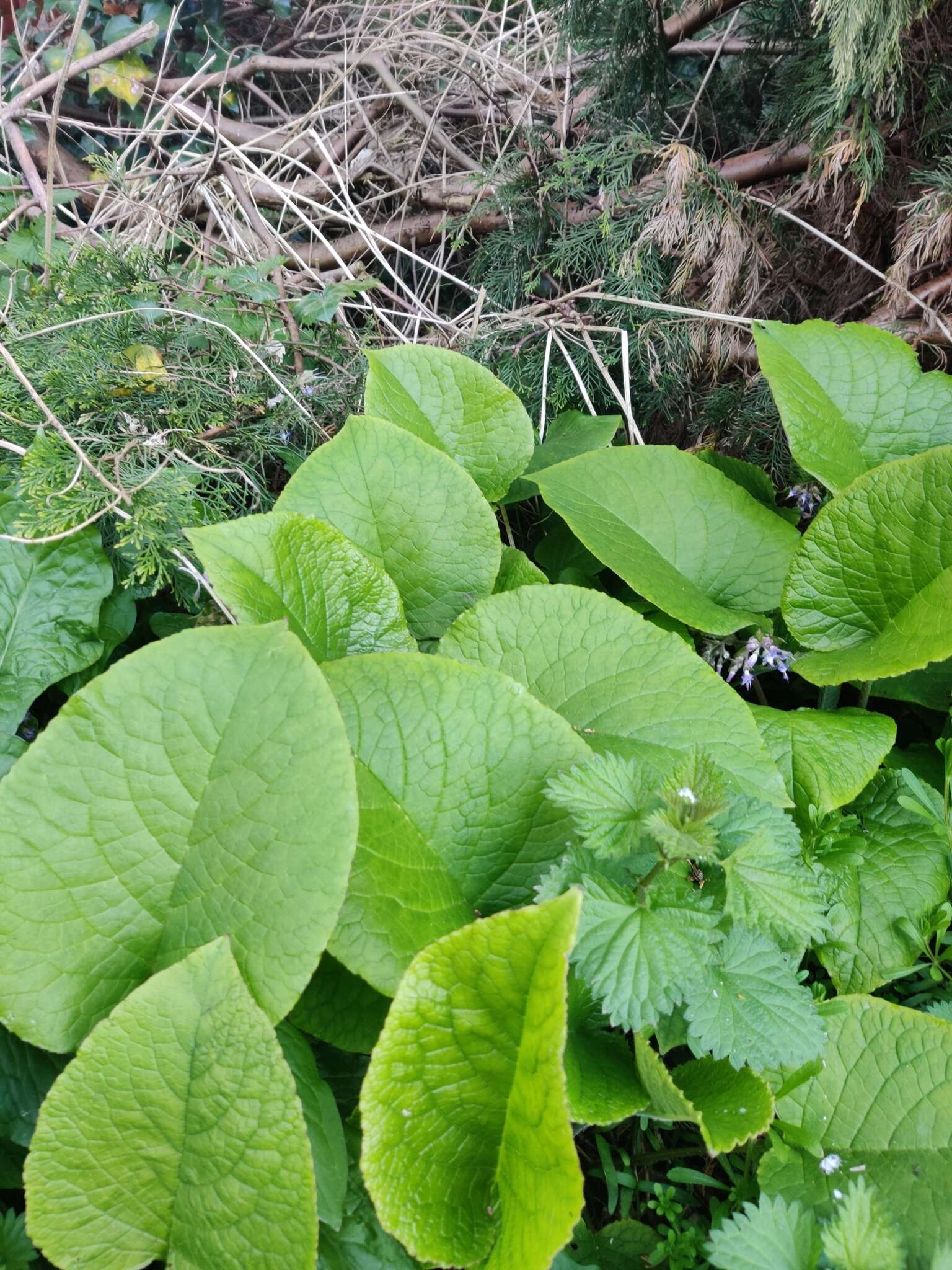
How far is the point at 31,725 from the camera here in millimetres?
912

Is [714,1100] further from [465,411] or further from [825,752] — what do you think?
[465,411]

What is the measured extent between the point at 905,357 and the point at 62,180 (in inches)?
67.2

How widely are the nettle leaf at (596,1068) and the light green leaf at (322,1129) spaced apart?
16cm

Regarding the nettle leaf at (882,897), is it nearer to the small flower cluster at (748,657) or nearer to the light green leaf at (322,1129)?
the small flower cluster at (748,657)

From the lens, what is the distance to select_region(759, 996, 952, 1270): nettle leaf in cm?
61

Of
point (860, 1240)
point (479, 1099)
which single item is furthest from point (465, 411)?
point (860, 1240)

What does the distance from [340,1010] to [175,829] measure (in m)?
0.19

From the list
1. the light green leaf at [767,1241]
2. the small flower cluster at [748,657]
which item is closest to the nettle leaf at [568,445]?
the small flower cluster at [748,657]

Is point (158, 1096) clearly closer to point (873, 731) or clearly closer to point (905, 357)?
point (873, 731)

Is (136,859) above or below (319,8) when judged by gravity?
below

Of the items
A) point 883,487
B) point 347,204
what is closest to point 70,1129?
point 883,487

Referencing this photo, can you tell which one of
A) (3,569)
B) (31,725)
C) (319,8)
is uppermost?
(319,8)

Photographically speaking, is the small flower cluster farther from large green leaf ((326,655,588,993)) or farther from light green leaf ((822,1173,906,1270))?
light green leaf ((822,1173,906,1270))

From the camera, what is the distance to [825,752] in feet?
2.54
